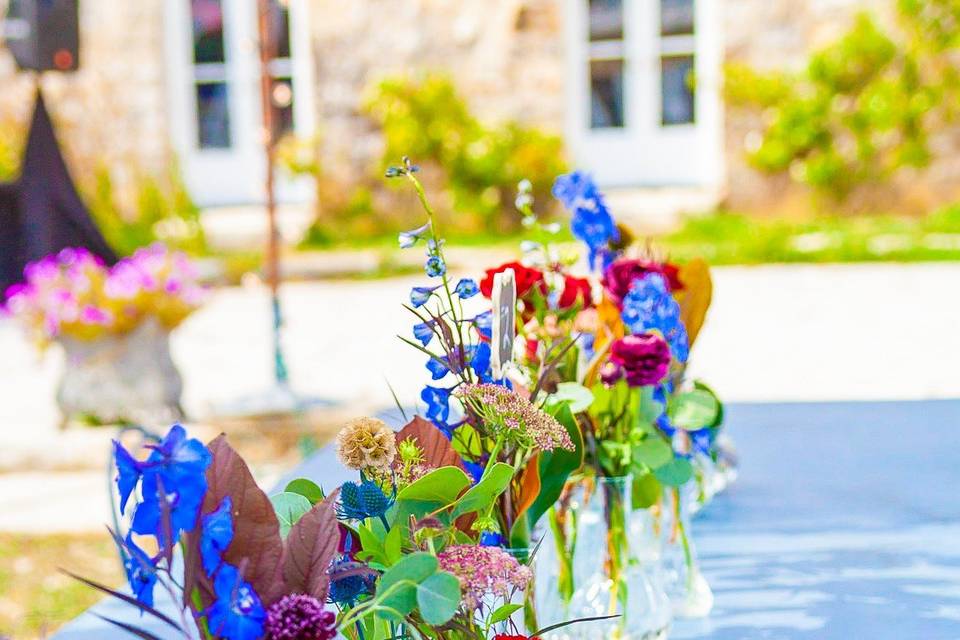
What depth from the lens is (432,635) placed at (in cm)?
67

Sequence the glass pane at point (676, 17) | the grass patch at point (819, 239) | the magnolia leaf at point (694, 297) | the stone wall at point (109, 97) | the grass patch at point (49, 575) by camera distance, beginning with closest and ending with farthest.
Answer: the magnolia leaf at point (694, 297), the grass patch at point (49, 575), the grass patch at point (819, 239), the stone wall at point (109, 97), the glass pane at point (676, 17)

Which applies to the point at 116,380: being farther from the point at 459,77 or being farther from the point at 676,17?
the point at 676,17

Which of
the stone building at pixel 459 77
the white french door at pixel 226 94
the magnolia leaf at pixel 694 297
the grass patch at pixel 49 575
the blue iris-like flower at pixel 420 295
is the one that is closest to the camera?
the blue iris-like flower at pixel 420 295

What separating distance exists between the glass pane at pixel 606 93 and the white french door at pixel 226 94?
73.8 inches

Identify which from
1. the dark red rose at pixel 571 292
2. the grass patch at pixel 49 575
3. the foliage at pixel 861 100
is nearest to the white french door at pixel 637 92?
the foliage at pixel 861 100

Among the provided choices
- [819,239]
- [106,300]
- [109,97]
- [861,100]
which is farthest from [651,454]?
[109,97]

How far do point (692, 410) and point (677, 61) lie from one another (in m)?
8.06

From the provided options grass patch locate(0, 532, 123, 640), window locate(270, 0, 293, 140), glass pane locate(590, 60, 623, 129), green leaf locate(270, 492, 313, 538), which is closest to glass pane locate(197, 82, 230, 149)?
window locate(270, 0, 293, 140)

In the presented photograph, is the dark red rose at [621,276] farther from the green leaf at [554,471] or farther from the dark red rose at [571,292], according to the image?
the green leaf at [554,471]

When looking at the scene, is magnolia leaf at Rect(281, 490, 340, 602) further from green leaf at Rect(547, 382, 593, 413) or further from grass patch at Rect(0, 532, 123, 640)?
grass patch at Rect(0, 532, 123, 640)

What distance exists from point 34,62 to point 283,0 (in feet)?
5.08

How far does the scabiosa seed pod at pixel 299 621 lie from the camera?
0.56m

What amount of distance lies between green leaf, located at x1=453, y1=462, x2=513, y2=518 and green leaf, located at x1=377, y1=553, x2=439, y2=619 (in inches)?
3.6

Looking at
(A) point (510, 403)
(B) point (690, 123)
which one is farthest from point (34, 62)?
(A) point (510, 403)
